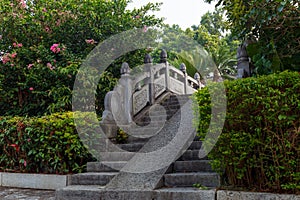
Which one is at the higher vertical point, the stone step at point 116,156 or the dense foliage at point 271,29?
the dense foliage at point 271,29

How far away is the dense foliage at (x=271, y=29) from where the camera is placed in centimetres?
376

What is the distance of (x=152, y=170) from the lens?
3.96 metres

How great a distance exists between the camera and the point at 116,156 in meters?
5.04

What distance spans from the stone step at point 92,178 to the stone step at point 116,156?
543mm

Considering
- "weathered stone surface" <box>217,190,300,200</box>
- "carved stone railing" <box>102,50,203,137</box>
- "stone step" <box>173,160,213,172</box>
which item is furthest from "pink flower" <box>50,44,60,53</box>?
"weathered stone surface" <box>217,190,300,200</box>

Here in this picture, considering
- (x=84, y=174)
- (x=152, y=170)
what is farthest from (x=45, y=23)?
(x=152, y=170)

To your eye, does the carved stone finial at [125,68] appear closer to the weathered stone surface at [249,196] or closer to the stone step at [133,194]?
the stone step at [133,194]

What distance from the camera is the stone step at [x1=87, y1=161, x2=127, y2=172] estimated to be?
4630mm

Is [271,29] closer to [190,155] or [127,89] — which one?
[190,155]

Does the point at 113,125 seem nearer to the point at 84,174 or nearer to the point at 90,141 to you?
the point at 90,141

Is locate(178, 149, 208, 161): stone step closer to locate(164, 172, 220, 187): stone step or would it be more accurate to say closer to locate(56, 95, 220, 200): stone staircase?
locate(56, 95, 220, 200): stone staircase

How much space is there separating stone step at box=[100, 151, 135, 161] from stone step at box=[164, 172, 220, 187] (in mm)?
1305

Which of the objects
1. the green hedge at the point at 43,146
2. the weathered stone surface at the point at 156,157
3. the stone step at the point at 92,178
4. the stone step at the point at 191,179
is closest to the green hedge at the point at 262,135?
the stone step at the point at 191,179

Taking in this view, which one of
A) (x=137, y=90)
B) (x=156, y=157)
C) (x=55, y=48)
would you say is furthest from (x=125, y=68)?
(x=156, y=157)
